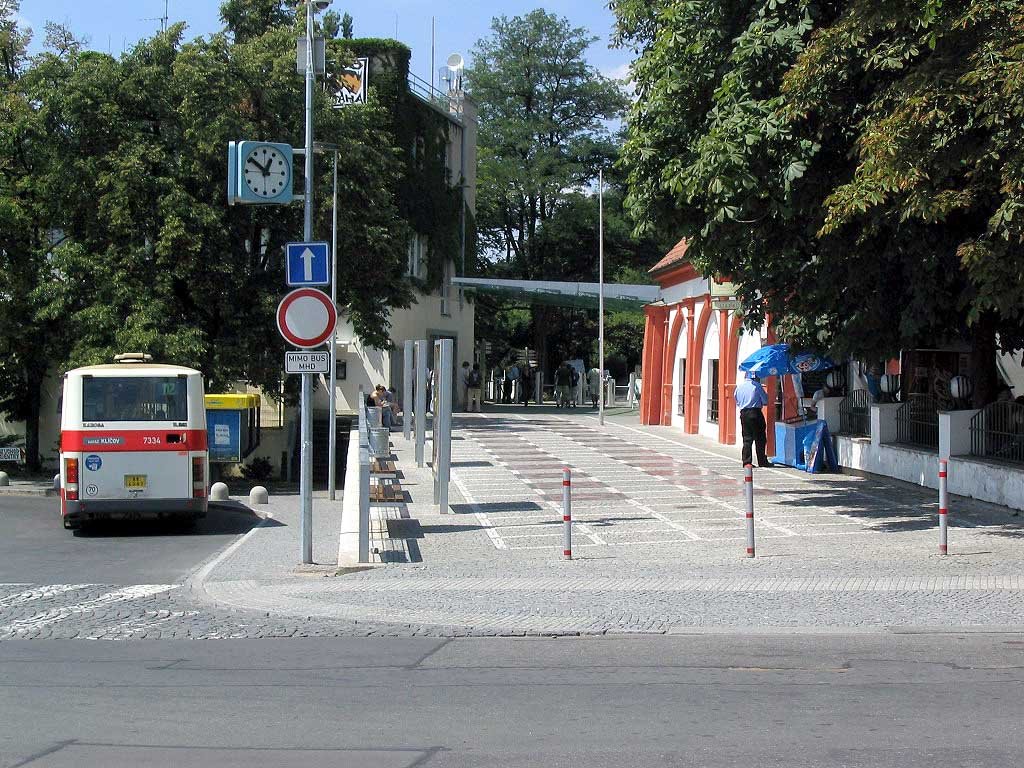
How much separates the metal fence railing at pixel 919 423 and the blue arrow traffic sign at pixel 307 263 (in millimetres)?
10896

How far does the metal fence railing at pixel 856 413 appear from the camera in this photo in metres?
22.8

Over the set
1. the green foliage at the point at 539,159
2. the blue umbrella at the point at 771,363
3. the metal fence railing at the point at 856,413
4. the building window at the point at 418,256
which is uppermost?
the green foliage at the point at 539,159

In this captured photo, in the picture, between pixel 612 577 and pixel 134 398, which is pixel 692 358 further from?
pixel 612 577

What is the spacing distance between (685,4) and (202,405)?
31.8 feet

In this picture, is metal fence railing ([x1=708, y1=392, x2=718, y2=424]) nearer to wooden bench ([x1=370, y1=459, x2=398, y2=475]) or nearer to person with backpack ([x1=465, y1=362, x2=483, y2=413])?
person with backpack ([x1=465, y1=362, x2=483, y2=413])

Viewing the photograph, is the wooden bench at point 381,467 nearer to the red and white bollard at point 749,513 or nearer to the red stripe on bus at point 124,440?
the red stripe on bus at point 124,440

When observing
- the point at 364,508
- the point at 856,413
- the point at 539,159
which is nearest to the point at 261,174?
the point at 364,508

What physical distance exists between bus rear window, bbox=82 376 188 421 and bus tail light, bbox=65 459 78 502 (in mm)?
736

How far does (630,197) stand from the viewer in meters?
16.8

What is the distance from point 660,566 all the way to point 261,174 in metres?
8.26

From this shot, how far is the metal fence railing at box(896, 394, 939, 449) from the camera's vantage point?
19391 millimetres

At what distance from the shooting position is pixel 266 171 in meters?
16.8

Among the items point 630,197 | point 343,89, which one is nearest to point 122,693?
point 630,197

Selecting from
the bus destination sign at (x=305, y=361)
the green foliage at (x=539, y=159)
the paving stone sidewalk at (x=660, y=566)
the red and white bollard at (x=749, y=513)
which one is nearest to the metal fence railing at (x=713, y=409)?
the paving stone sidewalk at (x=660, y=566)
